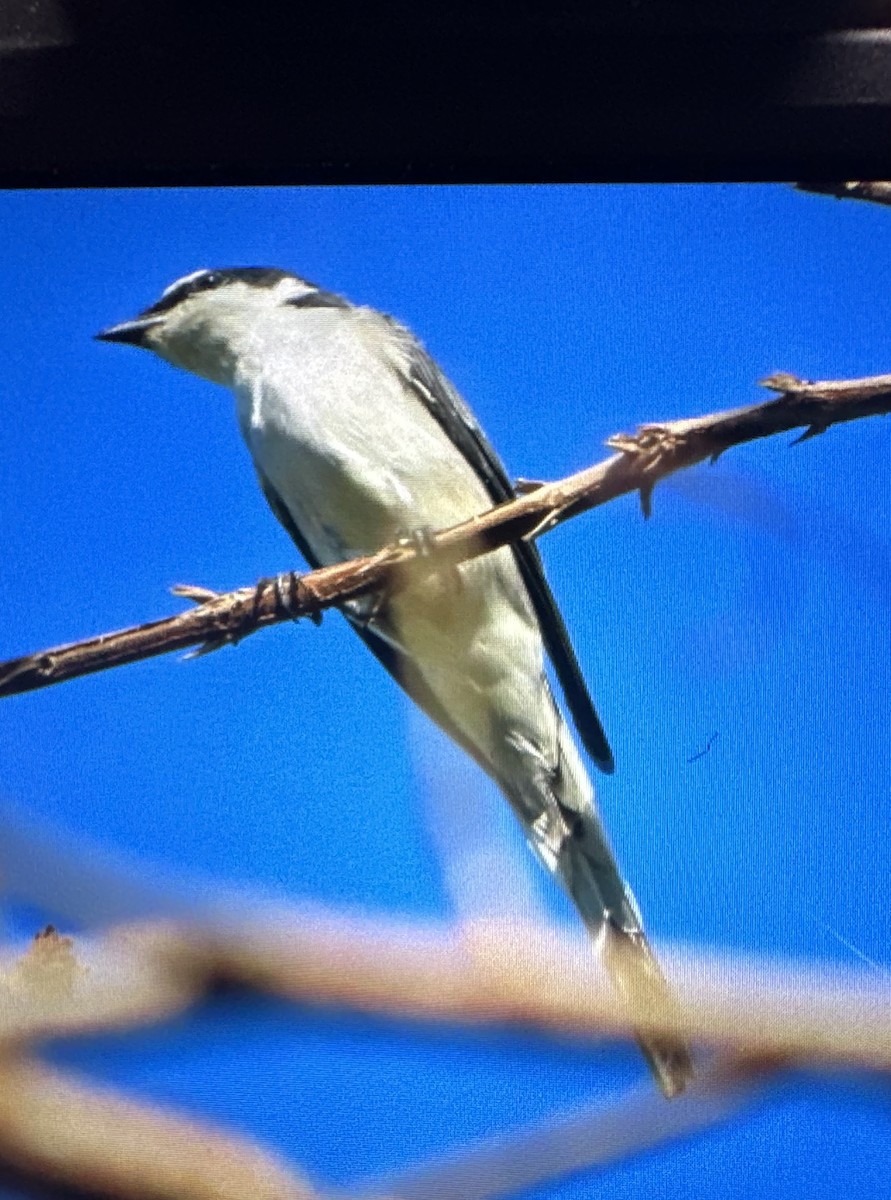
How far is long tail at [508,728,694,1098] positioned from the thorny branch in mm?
180

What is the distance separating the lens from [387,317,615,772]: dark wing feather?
1109mm

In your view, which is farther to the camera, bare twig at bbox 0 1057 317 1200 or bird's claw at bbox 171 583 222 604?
→ bird's claw at bbox 171 583 222 604

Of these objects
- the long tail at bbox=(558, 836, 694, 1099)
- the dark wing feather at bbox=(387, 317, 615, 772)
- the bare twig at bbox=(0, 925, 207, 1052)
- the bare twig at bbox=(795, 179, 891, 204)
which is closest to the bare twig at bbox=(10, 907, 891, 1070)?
the bare twig at bbox=(0, 925, 207, 1052)

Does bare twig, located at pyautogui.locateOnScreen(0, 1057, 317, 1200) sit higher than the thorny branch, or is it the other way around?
the thorny branch

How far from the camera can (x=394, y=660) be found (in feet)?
3.78

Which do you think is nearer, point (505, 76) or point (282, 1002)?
point (282, 1002)

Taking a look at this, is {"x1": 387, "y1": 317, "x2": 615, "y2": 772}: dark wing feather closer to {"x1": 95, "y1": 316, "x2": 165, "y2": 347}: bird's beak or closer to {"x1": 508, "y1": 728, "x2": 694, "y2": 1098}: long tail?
{"x1": 508, "y1": 728, "x2": 694, "y2": 1098}: long tail

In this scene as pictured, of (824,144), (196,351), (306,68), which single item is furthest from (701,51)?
(196,351)

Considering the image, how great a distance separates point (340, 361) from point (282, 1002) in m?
0.84

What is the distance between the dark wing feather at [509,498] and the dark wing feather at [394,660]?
3.9 inches

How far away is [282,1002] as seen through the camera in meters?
0.41

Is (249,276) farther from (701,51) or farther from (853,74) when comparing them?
(853,74)

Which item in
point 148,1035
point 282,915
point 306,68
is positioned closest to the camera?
point 148,1035

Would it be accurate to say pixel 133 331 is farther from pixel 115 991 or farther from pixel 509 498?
pixel 115 991
